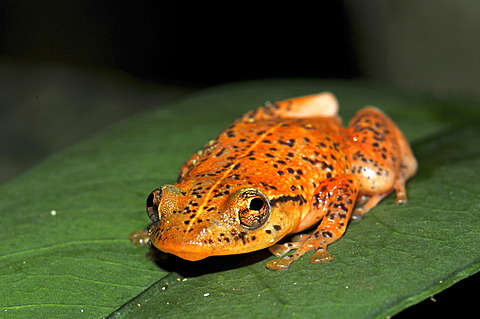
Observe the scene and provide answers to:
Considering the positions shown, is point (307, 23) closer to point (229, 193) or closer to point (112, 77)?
point (112, 77)

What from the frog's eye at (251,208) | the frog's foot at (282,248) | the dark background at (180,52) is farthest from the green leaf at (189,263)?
the dark background at (180,52)

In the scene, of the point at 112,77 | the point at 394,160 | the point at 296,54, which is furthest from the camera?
the point at 296,54

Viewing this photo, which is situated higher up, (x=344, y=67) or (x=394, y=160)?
(x=394, y=160)

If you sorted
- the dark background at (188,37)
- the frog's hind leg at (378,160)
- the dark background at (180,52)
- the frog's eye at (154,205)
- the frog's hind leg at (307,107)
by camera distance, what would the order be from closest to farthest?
the frog's eye at (154,205) → the frog's hind leg at (378,160) → the frog's hind leg at (307,107) → the dark background at (180,52) → the dark background at (188,37)

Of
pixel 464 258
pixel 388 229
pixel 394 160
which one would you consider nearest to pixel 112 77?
pixel 394 160

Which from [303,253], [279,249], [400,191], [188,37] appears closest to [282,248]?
[279,249]

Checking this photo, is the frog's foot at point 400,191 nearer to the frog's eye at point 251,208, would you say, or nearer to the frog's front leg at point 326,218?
the frog's front leg at point 326,218

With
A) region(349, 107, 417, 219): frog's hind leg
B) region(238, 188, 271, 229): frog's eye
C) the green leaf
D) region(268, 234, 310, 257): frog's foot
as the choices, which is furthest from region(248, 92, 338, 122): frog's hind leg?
region(238, 188, 271, 229): frog's eye

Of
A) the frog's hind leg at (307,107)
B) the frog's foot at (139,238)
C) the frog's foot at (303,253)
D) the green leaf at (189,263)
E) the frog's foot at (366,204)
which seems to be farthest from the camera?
the frog's hind leg at (307,107)
